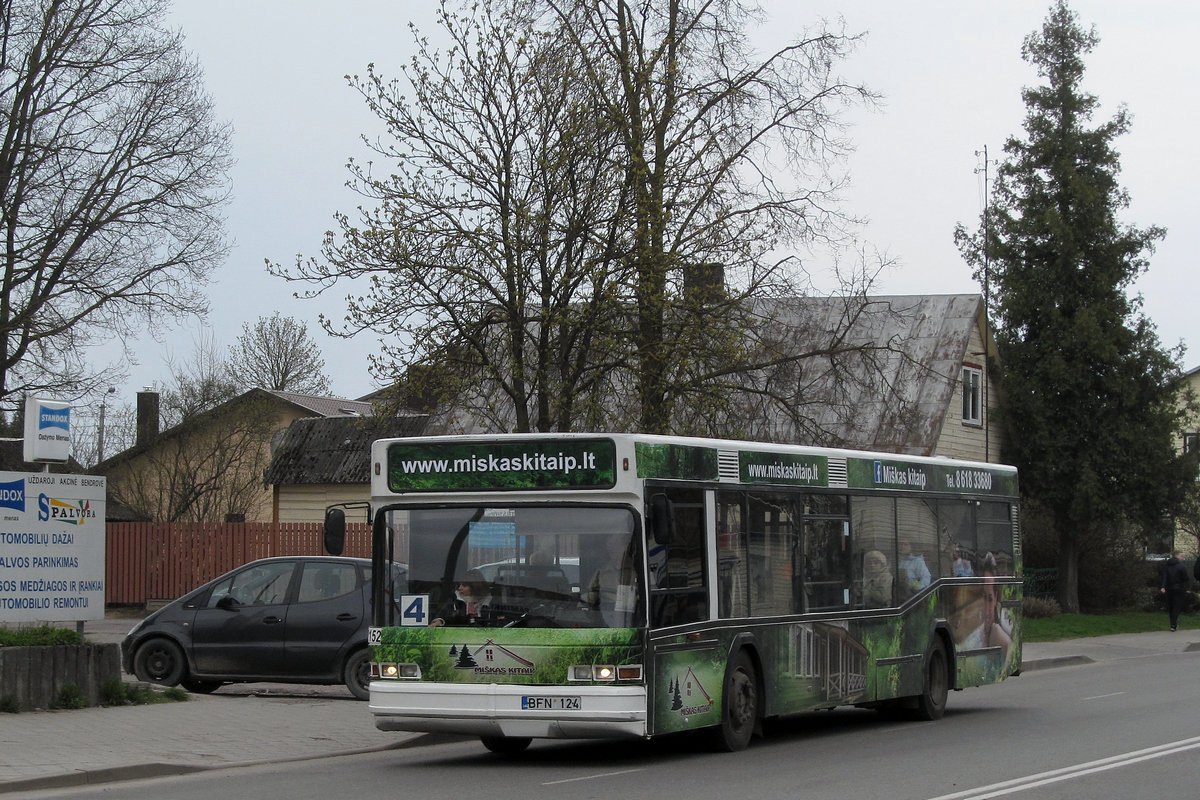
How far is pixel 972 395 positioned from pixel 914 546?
86.6 feet

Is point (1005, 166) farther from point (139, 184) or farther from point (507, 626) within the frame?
point (507, 626)

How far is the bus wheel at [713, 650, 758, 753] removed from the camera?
41.2ft

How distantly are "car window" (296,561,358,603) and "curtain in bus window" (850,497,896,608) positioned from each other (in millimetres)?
5916

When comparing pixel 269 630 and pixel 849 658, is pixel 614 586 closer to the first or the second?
pixel 849 658

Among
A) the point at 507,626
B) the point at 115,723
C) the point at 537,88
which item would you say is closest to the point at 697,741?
the point at 507,626

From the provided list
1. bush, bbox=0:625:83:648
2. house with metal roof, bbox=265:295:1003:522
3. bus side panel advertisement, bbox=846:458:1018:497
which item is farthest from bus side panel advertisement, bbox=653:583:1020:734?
house with metal roof, bbox=265:295:1003:522

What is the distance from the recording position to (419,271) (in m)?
20.4

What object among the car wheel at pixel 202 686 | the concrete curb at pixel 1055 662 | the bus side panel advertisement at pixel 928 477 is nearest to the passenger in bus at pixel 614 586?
the bus side panel advertisement at pixel 928 477

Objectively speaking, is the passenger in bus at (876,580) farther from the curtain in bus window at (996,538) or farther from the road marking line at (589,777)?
the road marking line at (589,777)

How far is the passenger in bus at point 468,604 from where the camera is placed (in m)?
11.8

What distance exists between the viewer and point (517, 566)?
11734mm

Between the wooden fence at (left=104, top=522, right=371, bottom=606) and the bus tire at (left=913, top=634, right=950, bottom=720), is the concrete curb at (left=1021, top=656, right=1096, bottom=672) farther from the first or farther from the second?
the wooden fence at (left=104, top=522, right=371, bottom=606)

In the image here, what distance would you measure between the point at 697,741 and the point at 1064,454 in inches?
1006

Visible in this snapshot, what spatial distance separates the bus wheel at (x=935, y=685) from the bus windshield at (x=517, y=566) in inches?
230
